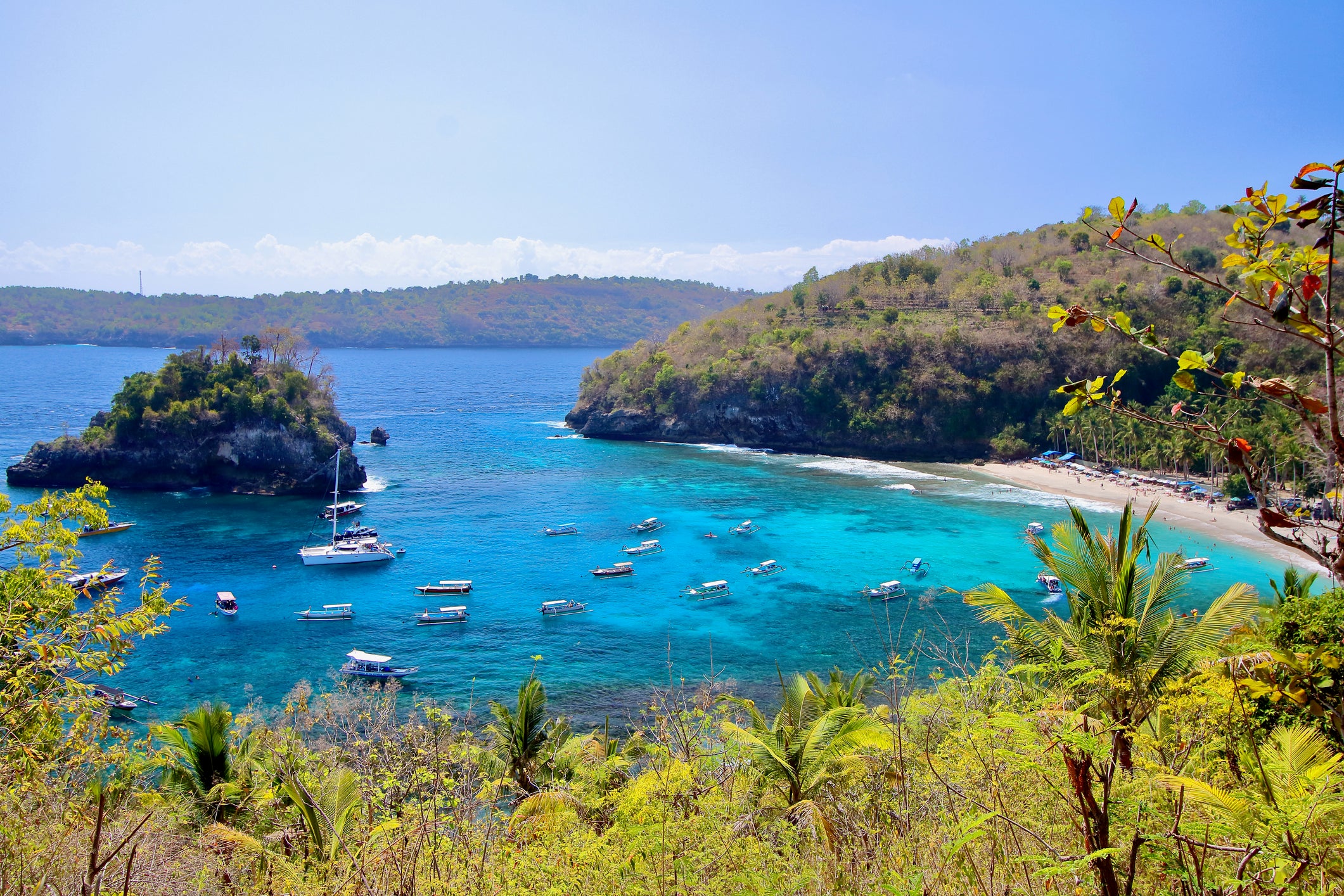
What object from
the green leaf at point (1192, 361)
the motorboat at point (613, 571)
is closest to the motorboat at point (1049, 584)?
the motorboat at point (613, 571)

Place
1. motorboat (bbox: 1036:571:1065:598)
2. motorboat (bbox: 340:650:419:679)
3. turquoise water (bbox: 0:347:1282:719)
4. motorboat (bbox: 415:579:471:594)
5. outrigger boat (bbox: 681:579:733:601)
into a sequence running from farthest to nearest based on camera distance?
1. motorboat (bbox: 415:579:471:594)
2. outrigger boat (bbox: 681:579:733:601)
3. motorboat (bbox: 1036:571:1065:598)
4. turquoise water (bbox: 0:347:1282:719)
5. motorboat (bbox: 340:650:419:679)

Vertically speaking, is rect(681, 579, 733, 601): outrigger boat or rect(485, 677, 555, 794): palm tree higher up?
rect(485, 677, 555, 794): palm tree

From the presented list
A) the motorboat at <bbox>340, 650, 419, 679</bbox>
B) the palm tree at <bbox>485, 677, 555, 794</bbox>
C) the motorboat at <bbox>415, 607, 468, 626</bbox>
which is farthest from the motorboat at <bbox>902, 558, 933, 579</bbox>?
the palm tree at <bbox>485, 677, 555, 794</bbox>

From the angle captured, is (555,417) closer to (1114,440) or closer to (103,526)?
(1114,440)

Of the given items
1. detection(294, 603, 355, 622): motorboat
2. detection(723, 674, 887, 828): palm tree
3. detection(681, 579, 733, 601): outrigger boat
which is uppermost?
detection(723, 674, 887, 828): palm tree

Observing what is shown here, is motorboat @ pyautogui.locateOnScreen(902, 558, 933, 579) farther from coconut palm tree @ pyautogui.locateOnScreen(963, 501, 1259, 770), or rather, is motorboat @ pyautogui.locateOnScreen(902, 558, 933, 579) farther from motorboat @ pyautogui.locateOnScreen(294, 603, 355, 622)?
coconut palm tree @ pyautogui.locateOnScreen(963, 501, 1259, 770)

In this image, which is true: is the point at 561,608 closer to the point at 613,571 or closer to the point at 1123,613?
the point at 613,571

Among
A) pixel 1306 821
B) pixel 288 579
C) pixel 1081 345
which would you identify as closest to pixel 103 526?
pixel 1306 821

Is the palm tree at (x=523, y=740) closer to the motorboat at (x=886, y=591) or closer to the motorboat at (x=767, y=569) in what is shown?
the motorboat at (x=886, y=591)

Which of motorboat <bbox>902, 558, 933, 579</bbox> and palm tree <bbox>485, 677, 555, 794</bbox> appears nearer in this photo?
palm tree <bbox>485, 677, 555, 794</bbox>
